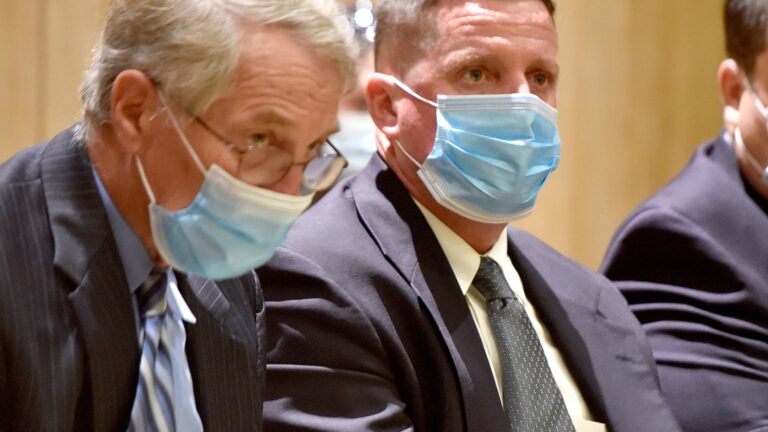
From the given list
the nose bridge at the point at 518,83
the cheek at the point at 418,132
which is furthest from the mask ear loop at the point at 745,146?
the cheek at the point at 418,132

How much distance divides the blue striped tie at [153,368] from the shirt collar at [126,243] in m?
0.04

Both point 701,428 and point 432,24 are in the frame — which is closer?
point 432,24

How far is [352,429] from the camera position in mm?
2061

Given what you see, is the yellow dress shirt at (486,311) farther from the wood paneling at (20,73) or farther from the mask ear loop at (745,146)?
the wood paneling at (20,73)

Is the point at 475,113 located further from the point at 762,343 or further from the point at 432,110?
the point at 762,343

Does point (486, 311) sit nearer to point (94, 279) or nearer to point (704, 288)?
point (704, 288)

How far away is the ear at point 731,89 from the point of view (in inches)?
122

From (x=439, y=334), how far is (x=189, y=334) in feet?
1.78

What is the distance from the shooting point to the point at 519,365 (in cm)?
234

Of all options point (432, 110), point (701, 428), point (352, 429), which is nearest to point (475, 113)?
point (432, 110)

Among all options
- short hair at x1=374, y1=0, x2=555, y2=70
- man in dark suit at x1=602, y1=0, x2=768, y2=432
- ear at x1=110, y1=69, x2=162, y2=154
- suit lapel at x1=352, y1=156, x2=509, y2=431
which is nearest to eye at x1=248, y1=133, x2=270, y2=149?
ear at x1=110, y1=69, x2=162, y2=154

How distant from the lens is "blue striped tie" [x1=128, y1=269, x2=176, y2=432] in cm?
176

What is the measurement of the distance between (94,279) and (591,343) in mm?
1190

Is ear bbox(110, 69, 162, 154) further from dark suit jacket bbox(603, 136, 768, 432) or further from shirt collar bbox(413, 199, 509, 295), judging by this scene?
dark suit jacket bbox(603, 136, 768, 432)
